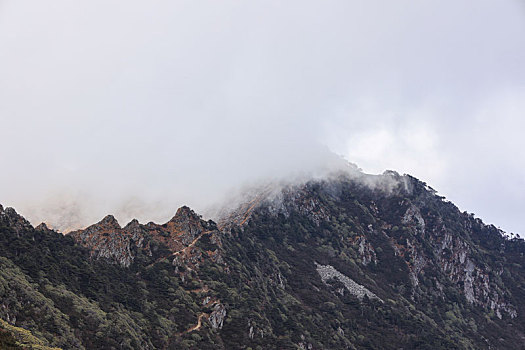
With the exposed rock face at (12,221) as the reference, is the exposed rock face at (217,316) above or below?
below

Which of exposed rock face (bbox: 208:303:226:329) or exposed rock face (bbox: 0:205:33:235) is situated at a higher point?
exposed rock face (bbox: 0:205:33:235)

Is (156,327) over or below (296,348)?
over

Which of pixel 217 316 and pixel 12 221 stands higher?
pixel 12 221

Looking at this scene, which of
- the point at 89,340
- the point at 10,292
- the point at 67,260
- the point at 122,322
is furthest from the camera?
the point at 67,260

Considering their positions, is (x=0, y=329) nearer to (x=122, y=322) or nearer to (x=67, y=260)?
(x=122, y=322)

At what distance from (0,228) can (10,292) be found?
47346 mm

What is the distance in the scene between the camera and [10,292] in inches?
5364

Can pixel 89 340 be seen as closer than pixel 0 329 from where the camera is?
No

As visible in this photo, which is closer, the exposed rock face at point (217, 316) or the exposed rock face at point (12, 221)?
the exposed rock face at point (12, 221)

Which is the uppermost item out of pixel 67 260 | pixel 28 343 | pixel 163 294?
pixel 67 260

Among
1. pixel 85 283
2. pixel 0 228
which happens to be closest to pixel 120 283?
pixel 85 283

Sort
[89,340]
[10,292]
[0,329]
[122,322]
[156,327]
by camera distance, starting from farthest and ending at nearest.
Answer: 1. [156,327]
2. [122,322]
3. [89,340]
4. [10,292]
5. [0,329]

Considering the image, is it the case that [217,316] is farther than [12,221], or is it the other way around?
[217,316]

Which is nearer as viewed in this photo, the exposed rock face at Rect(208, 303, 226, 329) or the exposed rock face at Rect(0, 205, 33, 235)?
the exposed rock face at Rect(0, 205, 33, 235)
